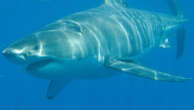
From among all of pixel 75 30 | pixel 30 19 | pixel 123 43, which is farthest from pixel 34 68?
pixel 30 19

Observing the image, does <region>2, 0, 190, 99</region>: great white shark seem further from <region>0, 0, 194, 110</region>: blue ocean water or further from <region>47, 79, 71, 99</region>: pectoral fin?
<region>0, 0, 194, 110</region>: blue ocean water

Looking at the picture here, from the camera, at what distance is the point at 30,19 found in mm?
46500

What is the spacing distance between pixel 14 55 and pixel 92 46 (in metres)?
1.50

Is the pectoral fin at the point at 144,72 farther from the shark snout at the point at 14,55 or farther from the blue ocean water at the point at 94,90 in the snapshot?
the blue ocean water at the point at 94,90

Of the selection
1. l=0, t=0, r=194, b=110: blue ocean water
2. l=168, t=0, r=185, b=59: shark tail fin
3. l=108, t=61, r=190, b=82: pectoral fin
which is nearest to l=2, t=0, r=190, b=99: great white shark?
l=108, t=61, r=190, b=82: pectoral fin

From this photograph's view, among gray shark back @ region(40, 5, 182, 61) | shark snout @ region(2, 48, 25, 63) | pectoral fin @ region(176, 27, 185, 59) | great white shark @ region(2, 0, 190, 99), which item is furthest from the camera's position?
pectoral fin @ region(176, 27, 185, 59)

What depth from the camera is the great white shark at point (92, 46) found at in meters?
3.38

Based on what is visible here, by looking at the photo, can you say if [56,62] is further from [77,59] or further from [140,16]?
[140,16]

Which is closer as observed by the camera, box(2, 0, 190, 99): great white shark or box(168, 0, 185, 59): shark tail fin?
box(2, 0, 190, 99): great white shark

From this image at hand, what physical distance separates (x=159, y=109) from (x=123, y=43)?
66.9 ft

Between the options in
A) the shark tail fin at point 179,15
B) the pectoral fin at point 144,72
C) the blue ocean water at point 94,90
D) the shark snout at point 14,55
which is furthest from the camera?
the blue ocean water at point 94,90

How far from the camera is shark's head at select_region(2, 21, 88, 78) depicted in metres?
3.16

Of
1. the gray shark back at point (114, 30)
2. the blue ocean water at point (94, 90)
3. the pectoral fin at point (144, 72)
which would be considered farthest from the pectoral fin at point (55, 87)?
the blue ocean water at point (94, 90)

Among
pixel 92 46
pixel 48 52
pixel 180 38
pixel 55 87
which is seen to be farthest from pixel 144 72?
pixel 180 38
